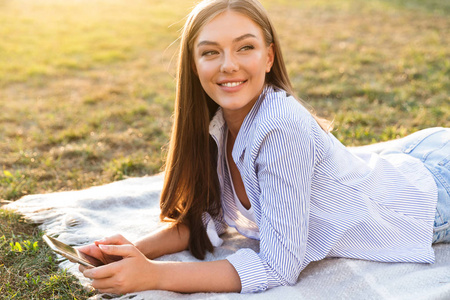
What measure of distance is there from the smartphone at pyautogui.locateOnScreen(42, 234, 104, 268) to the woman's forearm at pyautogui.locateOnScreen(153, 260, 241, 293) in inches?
11.7

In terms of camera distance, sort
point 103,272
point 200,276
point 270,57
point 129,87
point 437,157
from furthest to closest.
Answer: point 129,87, point 437,157, point 270,57, point 200,276, point 103,272

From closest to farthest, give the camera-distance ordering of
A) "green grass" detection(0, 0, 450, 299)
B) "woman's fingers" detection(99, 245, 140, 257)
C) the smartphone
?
the smartphone < "woman's fingers" detection(99, 245, 140, 257) < "green grass" detection(0, 0, 450, 299)

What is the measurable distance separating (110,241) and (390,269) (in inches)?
52.5

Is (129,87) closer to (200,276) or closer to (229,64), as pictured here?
(229,64)

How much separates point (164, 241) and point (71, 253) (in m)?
0.65

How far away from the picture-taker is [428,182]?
2566 mm

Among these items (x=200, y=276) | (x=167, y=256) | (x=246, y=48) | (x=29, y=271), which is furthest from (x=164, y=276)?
(x=246, y=48)

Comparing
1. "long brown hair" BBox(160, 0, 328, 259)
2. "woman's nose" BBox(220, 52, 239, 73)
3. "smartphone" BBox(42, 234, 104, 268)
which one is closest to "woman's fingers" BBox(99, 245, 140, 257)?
"smartphone" BBox(42, 234, 104, 268)

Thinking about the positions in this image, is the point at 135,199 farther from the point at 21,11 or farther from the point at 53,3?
the point at 53,3

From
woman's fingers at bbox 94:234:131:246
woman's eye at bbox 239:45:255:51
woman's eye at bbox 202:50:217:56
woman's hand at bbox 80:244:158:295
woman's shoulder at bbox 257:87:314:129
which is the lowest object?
woman's hand at bbox 80:244:158:295

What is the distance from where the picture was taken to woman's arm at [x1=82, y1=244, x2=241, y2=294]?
2.12 metres

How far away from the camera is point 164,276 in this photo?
2189mm

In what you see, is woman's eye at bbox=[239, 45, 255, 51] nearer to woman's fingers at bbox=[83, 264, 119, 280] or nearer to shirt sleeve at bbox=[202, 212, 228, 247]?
shirt sleeve at bbox=[202, 212, 228, 247]

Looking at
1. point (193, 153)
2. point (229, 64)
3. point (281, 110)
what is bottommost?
point (193, 153)
